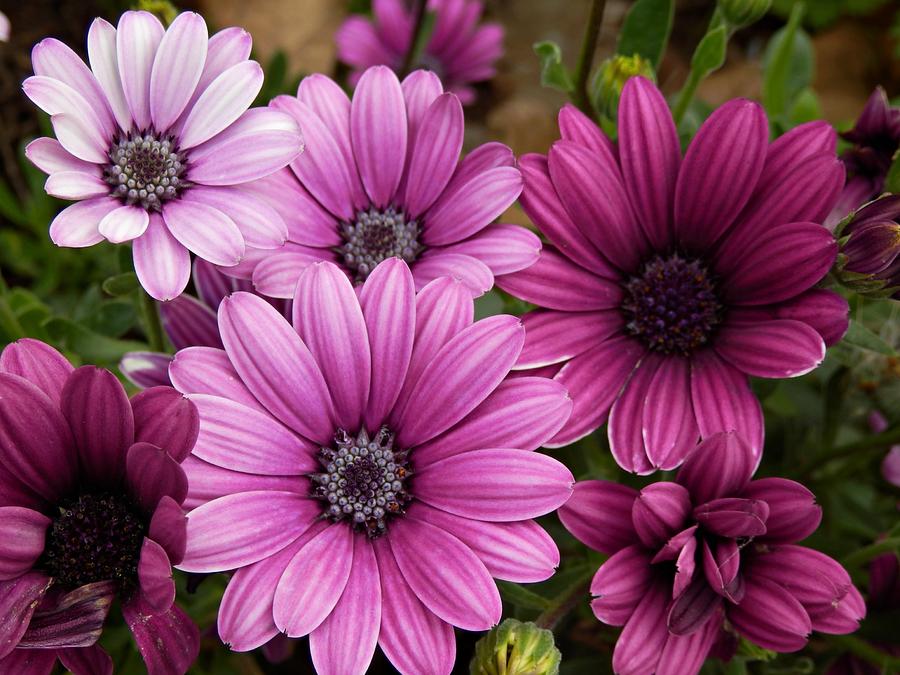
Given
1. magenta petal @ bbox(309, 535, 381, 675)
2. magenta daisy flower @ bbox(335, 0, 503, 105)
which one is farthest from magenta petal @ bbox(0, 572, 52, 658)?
magenta daisy flower @ bbox(335, 0, 503, 105)

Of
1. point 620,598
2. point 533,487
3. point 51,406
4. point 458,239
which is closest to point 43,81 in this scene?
point 51,406

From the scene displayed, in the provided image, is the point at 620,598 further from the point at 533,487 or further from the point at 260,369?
the point at 260,369

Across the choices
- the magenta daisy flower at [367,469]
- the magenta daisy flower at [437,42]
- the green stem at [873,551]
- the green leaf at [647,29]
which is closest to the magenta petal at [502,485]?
the magenta daisy flower at [367,469]

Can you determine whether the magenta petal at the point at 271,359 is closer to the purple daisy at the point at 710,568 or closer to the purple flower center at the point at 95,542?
the purple flower center at the point at 95,542

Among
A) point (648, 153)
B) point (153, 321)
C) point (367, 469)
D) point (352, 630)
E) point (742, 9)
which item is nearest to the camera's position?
point (352, 630)

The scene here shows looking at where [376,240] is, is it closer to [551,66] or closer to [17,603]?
[551,66]

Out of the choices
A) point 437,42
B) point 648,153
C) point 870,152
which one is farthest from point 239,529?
point 437,42
